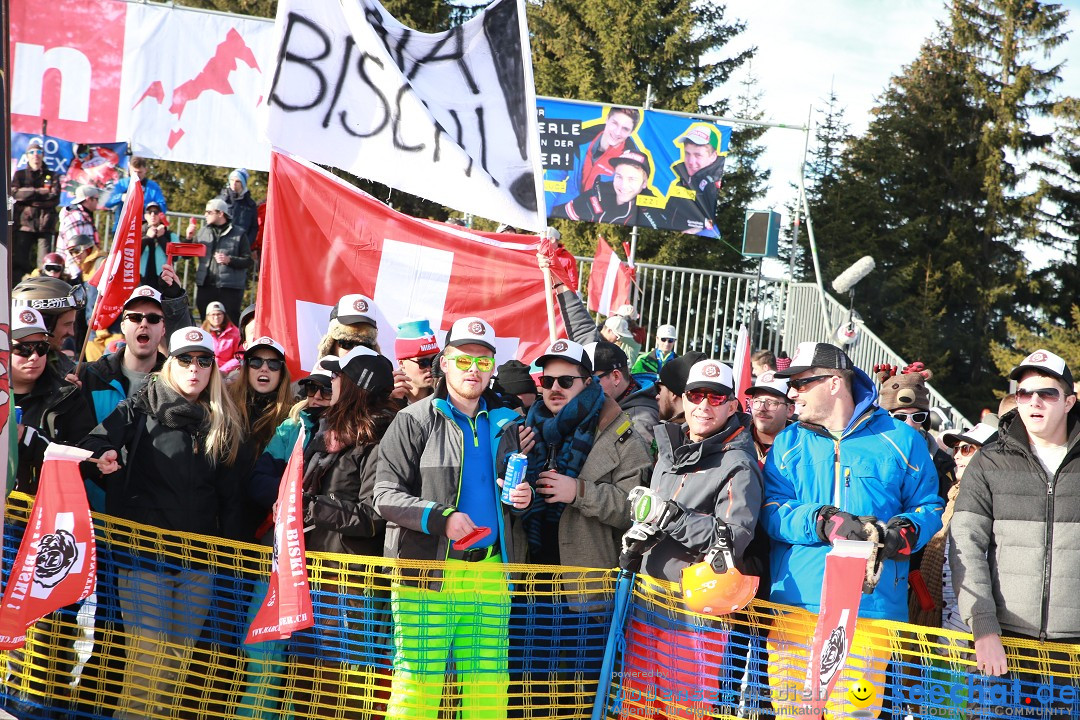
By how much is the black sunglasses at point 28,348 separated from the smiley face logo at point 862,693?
12.6 feet

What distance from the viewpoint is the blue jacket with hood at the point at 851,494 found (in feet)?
14.7

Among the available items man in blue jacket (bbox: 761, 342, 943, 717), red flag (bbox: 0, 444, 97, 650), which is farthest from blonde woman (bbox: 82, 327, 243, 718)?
man in blue jacket (bbox: 761, 342, 943, 717)

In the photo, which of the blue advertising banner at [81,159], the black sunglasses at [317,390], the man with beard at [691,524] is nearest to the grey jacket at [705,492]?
the man with beard at [691,524]

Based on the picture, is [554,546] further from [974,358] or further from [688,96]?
[974,358]

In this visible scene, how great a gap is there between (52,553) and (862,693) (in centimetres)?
327

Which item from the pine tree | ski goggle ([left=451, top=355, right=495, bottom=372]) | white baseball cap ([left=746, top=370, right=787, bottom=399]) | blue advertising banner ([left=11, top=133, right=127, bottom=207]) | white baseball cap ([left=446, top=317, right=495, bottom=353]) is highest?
the pine tree

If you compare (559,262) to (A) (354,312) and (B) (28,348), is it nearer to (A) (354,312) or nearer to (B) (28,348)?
(A) (354,312)

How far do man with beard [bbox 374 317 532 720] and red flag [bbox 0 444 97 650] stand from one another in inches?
47.1

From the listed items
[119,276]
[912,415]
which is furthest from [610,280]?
[119,276]

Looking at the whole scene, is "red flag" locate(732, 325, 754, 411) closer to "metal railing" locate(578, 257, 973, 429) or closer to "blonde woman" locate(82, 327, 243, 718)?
"blonde woman" locate(82, 327, 243, 718)

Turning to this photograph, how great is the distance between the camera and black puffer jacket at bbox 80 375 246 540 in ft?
16.2

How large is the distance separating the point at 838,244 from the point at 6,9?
2411 centimetres

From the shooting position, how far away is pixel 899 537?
14.2 feet

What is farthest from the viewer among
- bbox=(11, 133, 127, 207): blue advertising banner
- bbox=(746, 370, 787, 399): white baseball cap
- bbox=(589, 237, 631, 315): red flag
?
bbox=(11, 133, 127, 207): blue advertising banner
